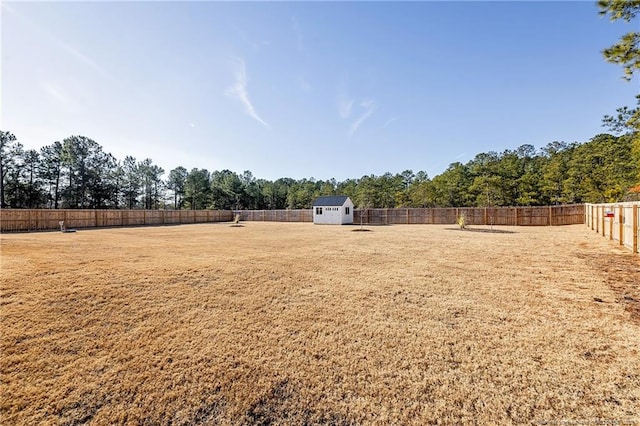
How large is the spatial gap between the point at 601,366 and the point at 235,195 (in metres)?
50.0

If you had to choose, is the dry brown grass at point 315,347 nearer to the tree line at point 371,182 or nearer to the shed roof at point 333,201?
the shed roof at point 333,201

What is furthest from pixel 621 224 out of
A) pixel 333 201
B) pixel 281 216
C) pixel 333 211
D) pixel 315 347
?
pixel 281 216

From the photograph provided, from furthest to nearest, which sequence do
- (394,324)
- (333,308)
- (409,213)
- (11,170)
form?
(11,170) → (409,213) → (333,308) → (394,324)

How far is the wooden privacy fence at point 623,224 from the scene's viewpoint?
732 cm

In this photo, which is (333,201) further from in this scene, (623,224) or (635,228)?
(635,228)

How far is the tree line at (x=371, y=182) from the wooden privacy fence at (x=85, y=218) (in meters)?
13.4

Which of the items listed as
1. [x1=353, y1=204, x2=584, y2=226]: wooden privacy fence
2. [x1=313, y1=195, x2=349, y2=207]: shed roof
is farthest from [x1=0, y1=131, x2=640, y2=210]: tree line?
[x1=313, y1=195, x2=349, y2=207]: shed roof

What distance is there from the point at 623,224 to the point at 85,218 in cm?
3170

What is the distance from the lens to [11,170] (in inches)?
1111

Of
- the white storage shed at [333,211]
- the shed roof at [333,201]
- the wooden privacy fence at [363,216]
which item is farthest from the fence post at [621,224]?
the shed roof at [333,201]

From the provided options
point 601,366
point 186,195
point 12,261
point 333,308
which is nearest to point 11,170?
point 186,195

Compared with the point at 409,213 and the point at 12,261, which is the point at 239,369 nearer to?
the point at 12,261

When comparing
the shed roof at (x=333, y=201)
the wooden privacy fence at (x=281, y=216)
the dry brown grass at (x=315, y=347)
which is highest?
the shed roof at (x=333, y=201)

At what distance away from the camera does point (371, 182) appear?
44.0m
